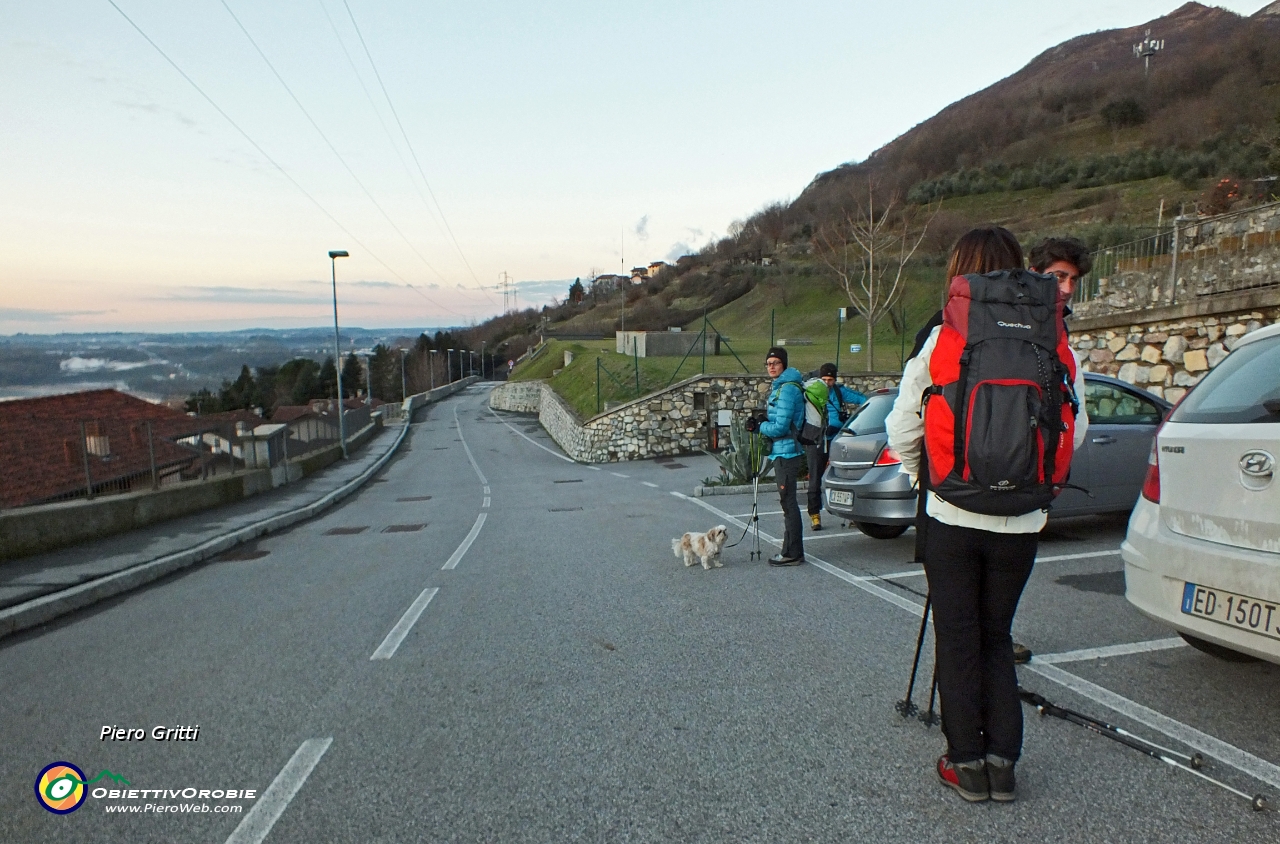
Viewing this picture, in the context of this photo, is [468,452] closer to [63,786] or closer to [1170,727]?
[63,786]

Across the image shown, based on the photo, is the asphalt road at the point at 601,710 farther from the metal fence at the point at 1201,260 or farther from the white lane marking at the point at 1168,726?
the metal fence at the point at 1201,260

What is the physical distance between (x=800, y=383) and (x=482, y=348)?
386 feet

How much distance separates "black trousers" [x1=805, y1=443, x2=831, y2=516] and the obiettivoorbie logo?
6.87 meters

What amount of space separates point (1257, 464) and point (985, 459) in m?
1.60

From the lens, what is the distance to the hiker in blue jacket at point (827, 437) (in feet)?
29.1

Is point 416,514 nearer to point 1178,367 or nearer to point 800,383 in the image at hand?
point 800,383

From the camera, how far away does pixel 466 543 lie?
31.7 ft

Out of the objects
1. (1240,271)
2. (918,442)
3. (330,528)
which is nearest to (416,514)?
(330,528)

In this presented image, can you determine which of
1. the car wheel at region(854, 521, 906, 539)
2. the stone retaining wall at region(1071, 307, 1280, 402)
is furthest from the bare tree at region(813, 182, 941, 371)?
the car wheel at region(854, 521, 906, 539)

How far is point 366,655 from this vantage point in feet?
16.5

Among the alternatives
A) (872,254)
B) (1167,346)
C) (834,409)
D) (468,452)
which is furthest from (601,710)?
(872,254)

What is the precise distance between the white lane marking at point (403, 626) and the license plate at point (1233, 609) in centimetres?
439

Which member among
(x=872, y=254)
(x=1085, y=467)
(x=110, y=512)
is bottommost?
(x=110, y=512)

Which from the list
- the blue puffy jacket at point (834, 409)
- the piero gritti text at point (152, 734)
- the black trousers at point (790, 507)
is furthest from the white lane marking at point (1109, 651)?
the blue puffy jacket at point (834, 409)
